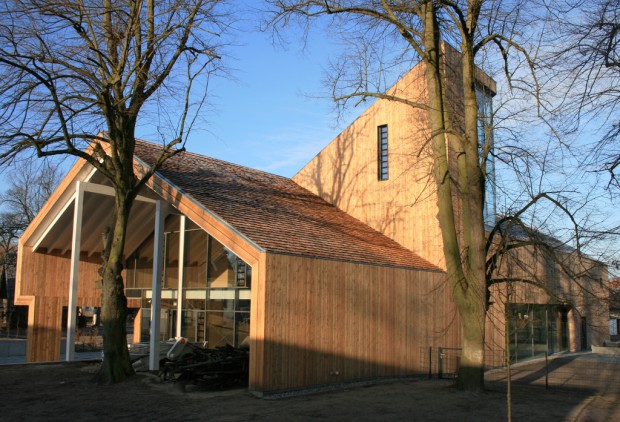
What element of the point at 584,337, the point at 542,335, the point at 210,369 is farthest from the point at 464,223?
the point at 584,337

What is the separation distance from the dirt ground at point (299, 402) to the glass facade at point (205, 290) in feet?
10.6

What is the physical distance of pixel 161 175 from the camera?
15875 mm

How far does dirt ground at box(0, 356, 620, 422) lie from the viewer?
10.6 metres

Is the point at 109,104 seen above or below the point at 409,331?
above

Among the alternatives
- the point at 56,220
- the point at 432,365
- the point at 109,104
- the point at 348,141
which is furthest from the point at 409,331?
the point at 56,220

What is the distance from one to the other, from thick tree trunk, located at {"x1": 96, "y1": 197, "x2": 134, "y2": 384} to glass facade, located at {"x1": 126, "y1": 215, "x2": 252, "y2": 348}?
99.1 inches

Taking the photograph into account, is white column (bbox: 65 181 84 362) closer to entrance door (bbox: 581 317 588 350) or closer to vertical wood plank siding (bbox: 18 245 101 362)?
vertical wood plank siding (bbox: 18 245 101 362)

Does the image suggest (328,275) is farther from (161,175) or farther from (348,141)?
(348,141)

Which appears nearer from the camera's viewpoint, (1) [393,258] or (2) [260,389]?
(2) [260,389]

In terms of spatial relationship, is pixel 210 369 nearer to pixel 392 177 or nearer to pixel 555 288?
pixel 392 177

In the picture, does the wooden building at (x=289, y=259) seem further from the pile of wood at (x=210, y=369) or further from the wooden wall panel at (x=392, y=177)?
the pile of wood at (x=210, y=369)

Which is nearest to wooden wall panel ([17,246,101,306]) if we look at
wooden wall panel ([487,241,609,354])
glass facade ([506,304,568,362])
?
wooden wall panel ([487,241,609,354])

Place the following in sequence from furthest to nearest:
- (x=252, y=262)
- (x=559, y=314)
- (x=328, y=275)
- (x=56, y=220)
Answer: (x=559, y=314)
(x=56, y=220)
(x=328, y=275)
(x=252, y=262)

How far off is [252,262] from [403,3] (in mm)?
7844
